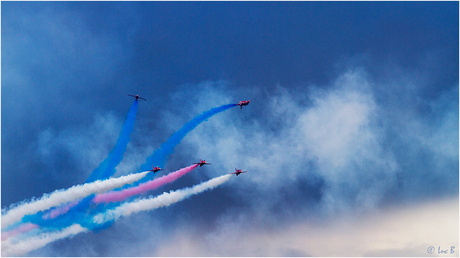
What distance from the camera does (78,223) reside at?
152625 mm

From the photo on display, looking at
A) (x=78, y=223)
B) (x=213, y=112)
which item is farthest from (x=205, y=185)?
(x=78, y=223)

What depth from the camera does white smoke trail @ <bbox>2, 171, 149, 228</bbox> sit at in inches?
5896

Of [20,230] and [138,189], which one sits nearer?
[20,230]

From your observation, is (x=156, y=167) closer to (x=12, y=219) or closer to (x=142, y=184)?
(x=142, y=184)

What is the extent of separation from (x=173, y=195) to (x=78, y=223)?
24.2 m

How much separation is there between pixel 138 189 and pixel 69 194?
16.9 meters

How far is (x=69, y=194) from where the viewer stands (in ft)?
497

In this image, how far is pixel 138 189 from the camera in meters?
156

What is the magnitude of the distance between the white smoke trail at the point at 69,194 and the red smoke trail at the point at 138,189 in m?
3.65

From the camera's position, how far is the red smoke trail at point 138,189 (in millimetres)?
155000

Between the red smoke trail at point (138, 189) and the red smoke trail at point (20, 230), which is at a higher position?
the red smoke trail at point (138, 189)

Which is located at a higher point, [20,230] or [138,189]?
[138,189]

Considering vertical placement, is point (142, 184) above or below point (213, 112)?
below

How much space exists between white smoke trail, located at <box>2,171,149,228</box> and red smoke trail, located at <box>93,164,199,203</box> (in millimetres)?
3650
